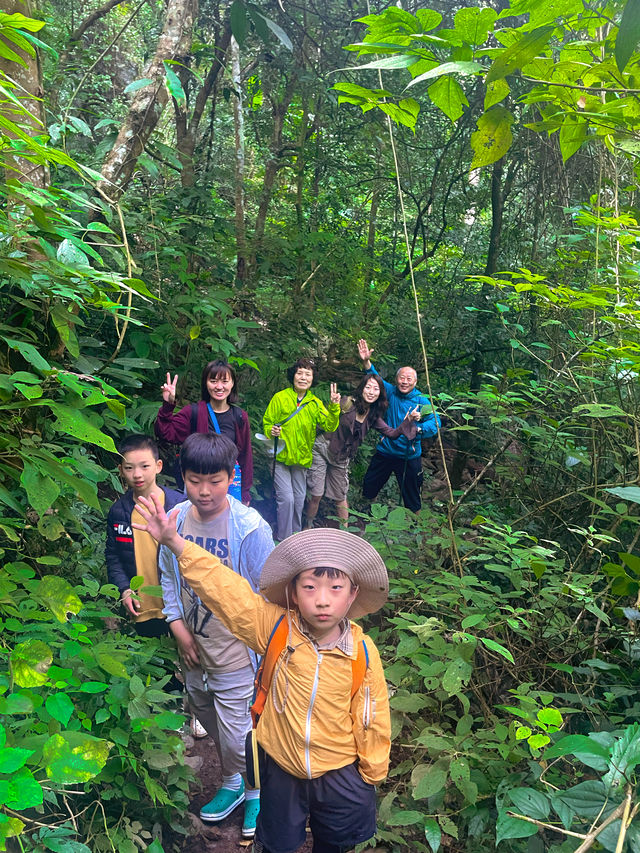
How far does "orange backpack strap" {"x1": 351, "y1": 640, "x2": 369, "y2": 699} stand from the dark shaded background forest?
0.55 m

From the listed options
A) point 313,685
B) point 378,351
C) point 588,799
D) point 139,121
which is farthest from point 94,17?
point 588,799

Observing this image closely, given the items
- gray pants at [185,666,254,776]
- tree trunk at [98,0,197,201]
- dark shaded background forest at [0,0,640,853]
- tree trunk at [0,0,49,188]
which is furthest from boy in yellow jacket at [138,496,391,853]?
tree trunk at [98,0,197,201]

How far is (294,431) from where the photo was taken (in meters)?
5.58

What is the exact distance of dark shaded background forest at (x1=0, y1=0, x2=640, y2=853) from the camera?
1.63 meters

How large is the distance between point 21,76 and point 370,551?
2.44 m

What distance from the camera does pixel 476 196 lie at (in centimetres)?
916

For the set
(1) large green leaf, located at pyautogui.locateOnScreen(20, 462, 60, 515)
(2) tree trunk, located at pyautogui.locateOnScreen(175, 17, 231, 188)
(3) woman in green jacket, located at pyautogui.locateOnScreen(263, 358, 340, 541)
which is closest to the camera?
(1) large green leaf, located at pyautogui.locateOnScreen(20, 462, 60, 515)

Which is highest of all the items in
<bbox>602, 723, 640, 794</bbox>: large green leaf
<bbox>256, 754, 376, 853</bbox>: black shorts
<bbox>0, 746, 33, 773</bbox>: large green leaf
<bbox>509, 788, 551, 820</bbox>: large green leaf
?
<bbox>0, 746, 33, 773</bbox>: large green leaf

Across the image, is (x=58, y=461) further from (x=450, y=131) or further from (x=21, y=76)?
(x=450, y=131)

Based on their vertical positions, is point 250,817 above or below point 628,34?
below

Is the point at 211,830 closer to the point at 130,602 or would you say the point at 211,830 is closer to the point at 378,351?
the point at 130,602

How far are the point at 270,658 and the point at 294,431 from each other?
136 inches

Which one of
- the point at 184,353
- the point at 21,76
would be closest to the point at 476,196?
the point at 184,353

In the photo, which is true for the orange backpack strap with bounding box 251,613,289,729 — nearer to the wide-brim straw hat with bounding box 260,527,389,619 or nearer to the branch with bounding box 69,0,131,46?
the wide-brim straw hat with bounding box 260,527,389,619
